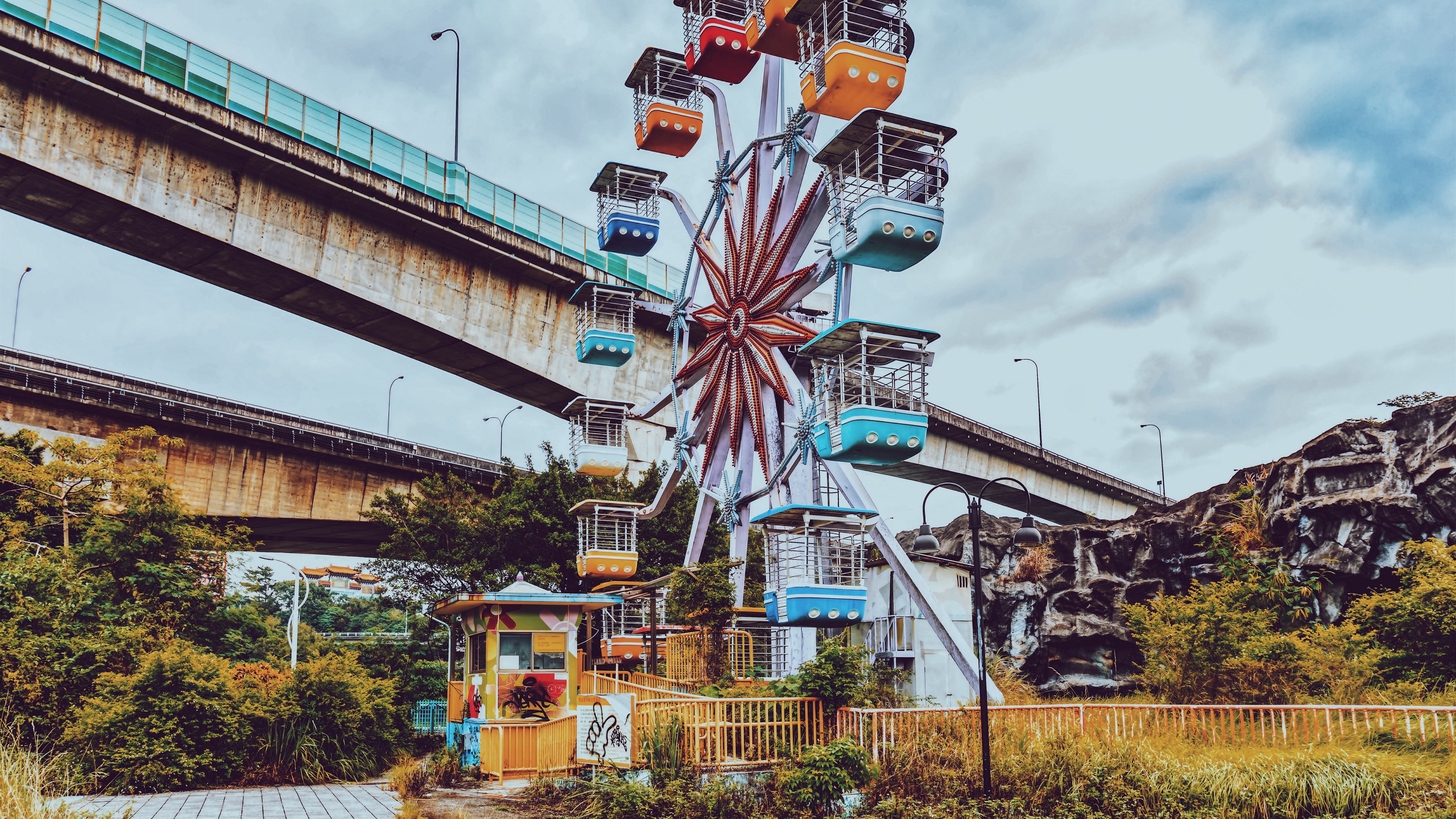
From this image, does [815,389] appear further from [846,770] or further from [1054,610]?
[1054,610]

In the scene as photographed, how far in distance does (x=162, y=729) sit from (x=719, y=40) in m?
21.5

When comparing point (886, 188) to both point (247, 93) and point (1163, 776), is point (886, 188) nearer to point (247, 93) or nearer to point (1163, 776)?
point (1163, 776)

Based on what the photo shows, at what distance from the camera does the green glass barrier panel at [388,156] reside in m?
32.0

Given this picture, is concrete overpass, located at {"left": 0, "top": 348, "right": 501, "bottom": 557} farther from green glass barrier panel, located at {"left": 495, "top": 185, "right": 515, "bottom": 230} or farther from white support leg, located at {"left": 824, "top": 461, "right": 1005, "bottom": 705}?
white support leg, located at {"left": 824, "top": 461, "right": 1005, "bottom": 705}

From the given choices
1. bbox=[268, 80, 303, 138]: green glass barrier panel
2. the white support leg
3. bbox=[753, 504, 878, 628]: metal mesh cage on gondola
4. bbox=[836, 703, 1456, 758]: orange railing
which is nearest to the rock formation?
the white support leg

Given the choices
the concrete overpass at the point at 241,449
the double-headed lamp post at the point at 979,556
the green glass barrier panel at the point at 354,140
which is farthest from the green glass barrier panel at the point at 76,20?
the double-headed lamp post at the point at 979,556

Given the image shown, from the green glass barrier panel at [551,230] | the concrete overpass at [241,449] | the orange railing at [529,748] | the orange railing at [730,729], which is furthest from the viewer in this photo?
the green glass barrier panel at [551,230]

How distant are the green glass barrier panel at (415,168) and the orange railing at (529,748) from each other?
62.7 feet

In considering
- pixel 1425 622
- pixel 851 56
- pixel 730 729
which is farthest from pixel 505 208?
pixel 1425 622

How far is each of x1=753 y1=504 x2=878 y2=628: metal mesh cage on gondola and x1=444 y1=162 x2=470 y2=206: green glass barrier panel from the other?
1664 centimetres

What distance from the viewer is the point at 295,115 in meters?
30.3

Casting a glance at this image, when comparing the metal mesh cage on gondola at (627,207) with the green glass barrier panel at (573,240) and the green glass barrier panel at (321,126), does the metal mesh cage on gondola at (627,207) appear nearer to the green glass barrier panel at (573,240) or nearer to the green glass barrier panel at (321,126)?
the green glass barrier panel at (573,240)

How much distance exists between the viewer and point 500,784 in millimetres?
18484

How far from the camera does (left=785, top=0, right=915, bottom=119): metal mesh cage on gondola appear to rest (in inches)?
896
